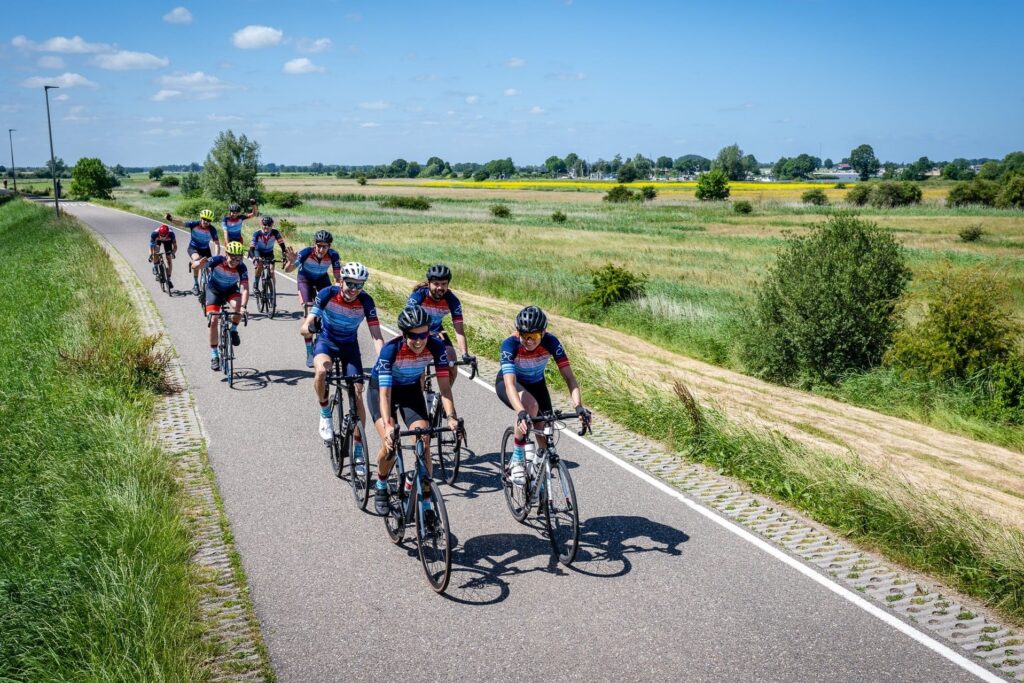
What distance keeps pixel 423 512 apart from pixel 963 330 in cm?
1444

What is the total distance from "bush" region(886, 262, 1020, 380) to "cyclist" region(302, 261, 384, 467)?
1298 cm

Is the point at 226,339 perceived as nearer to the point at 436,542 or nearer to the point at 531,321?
the point at 531,321

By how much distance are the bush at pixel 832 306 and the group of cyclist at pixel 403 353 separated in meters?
11.5

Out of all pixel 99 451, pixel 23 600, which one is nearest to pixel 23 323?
pixel 99 451

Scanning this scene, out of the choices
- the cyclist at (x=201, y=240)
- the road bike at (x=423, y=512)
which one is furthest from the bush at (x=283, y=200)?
the road bike at (x=423, y=512)

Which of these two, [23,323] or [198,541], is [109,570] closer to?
[198,541]

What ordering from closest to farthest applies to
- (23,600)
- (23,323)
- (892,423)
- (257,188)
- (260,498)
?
(23,600), (260,498), (892,423), (23,323), (257,188)

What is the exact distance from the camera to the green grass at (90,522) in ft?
16.5

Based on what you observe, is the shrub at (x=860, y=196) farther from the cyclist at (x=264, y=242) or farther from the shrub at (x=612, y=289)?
the cyclist at (x=264, y=242)

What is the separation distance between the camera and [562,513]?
22.6ft

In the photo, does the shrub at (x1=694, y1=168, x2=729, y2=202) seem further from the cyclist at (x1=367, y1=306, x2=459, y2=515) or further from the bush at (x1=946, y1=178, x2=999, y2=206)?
the cyclist at (x1=367, y1=306, x2=459, y2=515)

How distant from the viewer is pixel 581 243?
2066 inches

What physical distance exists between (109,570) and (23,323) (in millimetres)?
14400

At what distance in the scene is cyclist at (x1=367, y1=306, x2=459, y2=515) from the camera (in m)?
6.73
